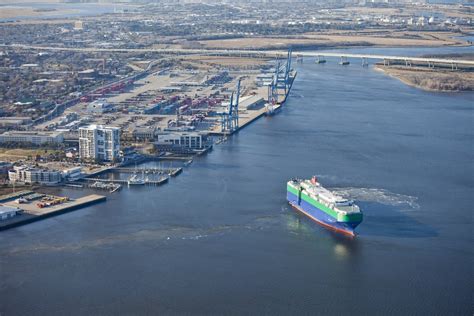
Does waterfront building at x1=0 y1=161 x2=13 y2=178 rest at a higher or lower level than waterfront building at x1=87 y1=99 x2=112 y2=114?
lower

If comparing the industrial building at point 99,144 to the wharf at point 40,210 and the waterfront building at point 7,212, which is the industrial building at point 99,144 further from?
the waterfront building at point 7,212

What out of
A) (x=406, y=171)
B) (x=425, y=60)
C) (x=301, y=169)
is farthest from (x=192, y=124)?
(x=425, y=60)

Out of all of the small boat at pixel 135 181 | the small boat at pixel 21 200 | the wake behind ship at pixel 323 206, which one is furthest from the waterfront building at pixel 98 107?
the wake behind ship at pixel 323 206

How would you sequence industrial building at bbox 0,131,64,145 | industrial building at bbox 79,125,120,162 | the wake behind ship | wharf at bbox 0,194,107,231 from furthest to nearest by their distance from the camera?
industrial building at bbox 0,131,64,145 < industrial building at bbox 79,125,120,162 < wharf at bbox 0,194,107,231 < the wake behind ship

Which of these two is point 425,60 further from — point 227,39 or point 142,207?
point 142,207

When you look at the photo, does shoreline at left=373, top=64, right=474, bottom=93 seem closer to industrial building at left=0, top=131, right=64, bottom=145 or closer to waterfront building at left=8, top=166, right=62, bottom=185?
industrial building at left=0, top=131, right=64, bottom=145

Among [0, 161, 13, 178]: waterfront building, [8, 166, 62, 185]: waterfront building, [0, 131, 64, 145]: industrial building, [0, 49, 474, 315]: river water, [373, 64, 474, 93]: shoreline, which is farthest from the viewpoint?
[373, 64, 474, 93]: shoreline

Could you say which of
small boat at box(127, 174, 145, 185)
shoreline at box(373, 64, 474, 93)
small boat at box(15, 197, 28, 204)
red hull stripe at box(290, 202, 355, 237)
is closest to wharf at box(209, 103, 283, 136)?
small boat at box(127, 174, 145, 185)
